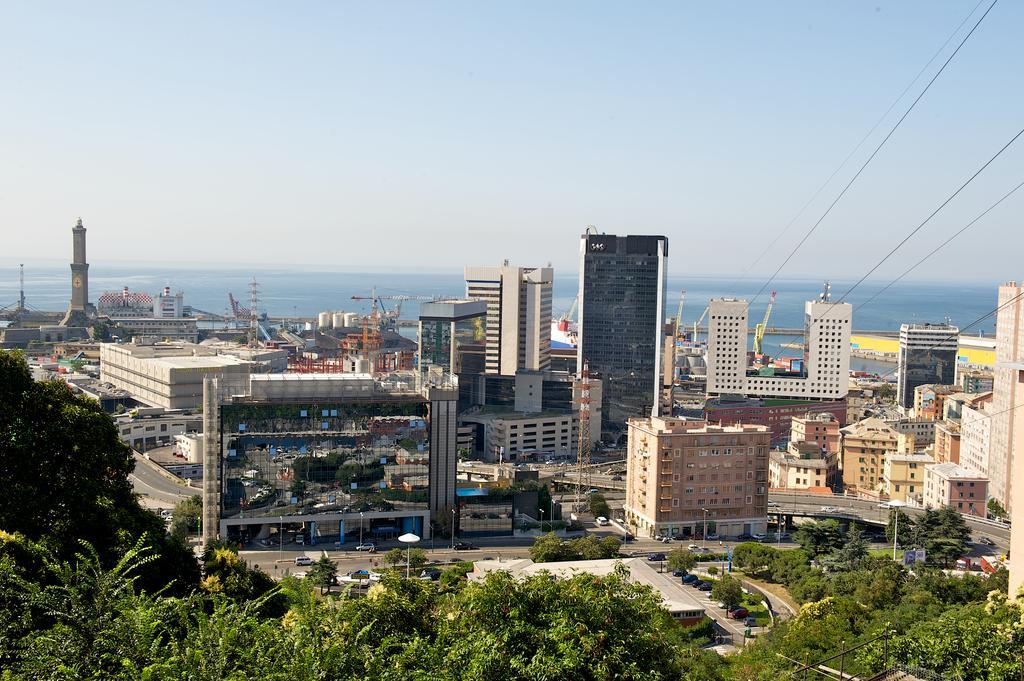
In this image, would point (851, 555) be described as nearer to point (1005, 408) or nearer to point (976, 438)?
point (1005, 408)

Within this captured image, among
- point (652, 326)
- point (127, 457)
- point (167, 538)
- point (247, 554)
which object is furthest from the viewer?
point (652, 326)

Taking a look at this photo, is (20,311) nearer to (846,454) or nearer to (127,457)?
(846,454)

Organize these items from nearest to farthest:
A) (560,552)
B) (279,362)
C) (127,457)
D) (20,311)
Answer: (127,457) → (560,552) → (279,362) → (20,311)

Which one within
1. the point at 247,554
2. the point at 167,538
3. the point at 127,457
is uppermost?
the point at 127,457

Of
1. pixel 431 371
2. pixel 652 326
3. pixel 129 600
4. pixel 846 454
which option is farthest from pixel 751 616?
pixel 652 326

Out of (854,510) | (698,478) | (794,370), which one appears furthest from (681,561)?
(794,370)

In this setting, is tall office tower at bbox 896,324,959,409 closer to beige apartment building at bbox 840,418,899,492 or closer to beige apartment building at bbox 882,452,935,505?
beige apartment building at bbox 840,418,899,492

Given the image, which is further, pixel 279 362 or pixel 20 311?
pixel 20 311

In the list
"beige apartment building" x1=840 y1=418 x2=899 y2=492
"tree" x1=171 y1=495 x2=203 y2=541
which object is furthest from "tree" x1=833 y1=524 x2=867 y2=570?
"tree" x1=171 y1=495 x2=203 y2=541
